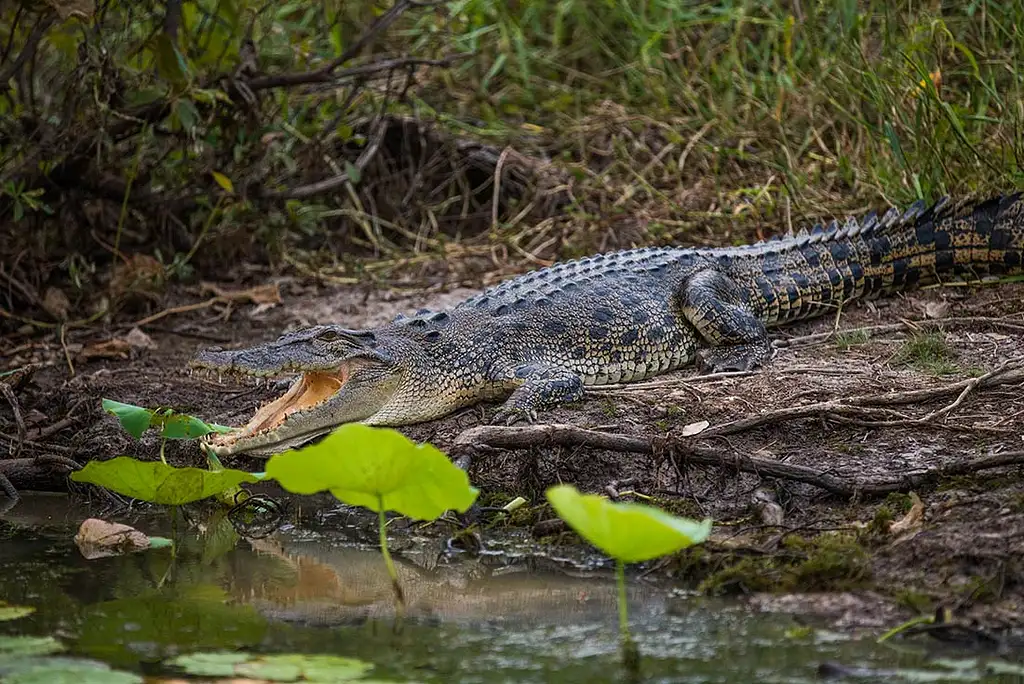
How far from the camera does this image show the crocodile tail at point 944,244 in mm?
6180

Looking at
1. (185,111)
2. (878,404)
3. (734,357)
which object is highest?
(185,111)

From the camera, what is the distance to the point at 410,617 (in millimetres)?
3537

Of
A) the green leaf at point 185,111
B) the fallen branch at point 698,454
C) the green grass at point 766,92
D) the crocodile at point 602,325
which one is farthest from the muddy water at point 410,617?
the green grass at point 766,92

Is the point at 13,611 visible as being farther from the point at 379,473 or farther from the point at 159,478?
the point at 379,473

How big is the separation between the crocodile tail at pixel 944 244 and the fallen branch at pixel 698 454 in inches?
91.6

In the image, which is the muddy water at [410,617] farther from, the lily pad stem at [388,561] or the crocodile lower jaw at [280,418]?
the crocodile lower jaw at [280,418]

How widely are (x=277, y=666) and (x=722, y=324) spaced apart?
130 inches

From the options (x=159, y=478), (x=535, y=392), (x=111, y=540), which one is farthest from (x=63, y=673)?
(x=535, y=392)

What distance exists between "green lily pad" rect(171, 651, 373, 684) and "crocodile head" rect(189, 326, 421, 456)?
1743 mm

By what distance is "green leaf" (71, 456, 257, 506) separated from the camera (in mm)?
4051

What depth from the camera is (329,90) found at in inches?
336

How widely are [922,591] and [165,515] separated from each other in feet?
8.76

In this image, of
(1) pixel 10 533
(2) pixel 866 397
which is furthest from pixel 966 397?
(1) pixel 10 533

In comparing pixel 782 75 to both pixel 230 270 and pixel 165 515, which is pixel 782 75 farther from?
pixel 165 515
